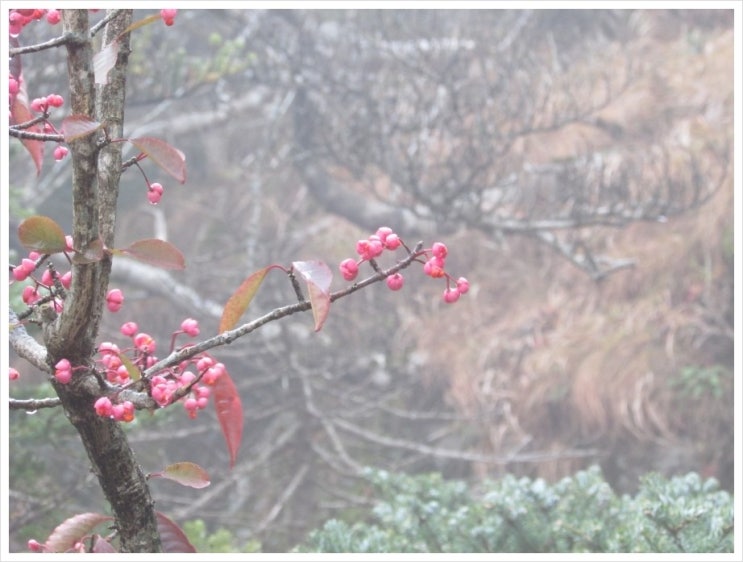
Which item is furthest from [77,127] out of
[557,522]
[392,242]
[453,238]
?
[453,238]

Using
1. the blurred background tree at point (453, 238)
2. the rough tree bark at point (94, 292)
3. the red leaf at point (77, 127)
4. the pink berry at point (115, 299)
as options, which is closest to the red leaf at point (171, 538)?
the rough tree bark at point (94, 292)

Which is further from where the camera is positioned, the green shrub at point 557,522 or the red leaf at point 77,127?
the green shrub at point 557,522

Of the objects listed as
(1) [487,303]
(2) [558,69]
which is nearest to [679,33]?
(2) [558,69]

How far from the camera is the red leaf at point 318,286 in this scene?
33 cm

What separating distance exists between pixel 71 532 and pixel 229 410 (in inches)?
3.9

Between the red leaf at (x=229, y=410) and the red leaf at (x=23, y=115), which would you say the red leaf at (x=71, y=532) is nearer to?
the red leaf at (x=229, y=410)

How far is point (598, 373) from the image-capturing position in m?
1.75

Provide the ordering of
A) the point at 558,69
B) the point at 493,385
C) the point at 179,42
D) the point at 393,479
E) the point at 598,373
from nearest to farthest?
the point at 393,479, the point at 598,373, the point at 493,385, the point at 558,69, the point at 179,42

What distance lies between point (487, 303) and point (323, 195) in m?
0.51

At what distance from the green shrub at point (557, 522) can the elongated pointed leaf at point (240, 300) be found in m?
0.58

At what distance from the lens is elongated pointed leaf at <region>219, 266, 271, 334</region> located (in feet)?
1.25

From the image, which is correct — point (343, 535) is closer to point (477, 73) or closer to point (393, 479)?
point (393, 479)

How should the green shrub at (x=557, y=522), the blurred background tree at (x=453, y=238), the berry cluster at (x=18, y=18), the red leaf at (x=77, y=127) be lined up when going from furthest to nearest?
the blurred background tree at (x=453, y=238)
the green shrub at (x=557, y=522)
the berry cluster at (x=18, y=18)
the red leaf at (x=77, y=127)

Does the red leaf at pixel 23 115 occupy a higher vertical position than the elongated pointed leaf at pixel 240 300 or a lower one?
higher
